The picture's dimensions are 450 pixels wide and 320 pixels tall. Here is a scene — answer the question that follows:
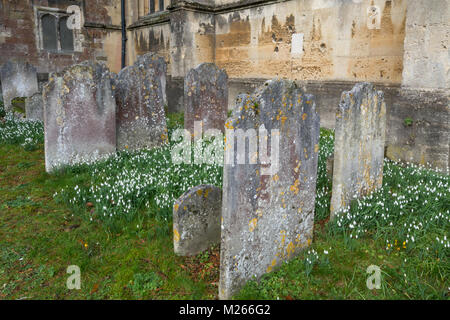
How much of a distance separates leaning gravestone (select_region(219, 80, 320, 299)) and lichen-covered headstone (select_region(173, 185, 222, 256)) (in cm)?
73

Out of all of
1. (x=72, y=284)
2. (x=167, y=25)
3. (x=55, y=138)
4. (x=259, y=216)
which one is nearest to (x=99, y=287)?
(x=72, y=284)

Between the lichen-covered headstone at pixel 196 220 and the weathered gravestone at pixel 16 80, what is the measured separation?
9306 mm

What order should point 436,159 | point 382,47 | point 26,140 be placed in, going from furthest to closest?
point 382,47 → point 26,140 → point 436,159

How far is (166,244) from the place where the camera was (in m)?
3.59

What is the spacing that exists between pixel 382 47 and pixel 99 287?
770 cm

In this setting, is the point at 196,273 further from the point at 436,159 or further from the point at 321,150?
the point at 436,159

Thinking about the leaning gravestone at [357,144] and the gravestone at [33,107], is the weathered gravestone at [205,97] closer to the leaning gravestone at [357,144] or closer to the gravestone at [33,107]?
the leaning gravestone at [357,144]

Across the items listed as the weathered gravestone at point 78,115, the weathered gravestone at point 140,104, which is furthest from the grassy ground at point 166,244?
the weathered gravestone at point 140,104

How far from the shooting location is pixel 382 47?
7723 mm

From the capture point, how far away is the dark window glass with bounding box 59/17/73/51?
15.0m

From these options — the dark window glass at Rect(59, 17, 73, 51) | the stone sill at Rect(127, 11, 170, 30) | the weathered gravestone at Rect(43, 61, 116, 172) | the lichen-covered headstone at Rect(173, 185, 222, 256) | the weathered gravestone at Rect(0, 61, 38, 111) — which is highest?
the stone sill at Rect(127, 11, 170, 30)
